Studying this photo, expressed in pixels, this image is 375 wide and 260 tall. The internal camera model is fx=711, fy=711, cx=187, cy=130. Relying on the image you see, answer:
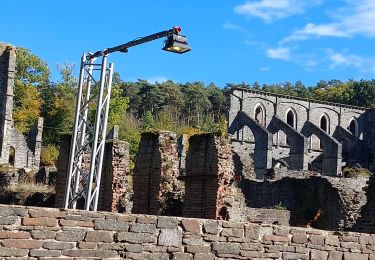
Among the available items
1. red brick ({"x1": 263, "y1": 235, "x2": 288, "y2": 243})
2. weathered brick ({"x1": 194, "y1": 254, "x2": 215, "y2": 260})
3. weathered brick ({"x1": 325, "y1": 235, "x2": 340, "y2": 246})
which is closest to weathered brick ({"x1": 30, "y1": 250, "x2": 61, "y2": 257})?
weathered brick ({"x1": 194, "y1": 254, "x2": 215, "y2": 260})

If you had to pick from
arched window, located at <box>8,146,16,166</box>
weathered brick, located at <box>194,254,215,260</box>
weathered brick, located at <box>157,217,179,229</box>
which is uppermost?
arched window, located at <box>8,146,16,166</box>

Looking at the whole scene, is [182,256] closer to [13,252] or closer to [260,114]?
[13,252]

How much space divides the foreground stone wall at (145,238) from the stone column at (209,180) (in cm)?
680

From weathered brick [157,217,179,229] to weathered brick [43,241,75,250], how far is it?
1.19 metres

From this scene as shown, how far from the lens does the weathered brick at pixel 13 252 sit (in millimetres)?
7637

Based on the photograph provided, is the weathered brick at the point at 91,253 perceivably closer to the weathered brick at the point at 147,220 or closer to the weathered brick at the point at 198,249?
the weathered brick at the point at 147,220

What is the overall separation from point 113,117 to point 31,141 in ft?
51.8

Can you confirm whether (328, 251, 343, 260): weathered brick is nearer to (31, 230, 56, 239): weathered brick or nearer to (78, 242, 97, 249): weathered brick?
(78, 242, 97, 249): weathered brick

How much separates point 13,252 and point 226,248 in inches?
116

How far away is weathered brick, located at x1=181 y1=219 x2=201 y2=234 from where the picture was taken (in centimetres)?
902

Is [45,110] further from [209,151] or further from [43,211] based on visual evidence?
[43,211]

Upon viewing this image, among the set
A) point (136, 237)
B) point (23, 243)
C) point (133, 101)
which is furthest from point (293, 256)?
point (133, 101)

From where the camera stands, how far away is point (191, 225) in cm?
910

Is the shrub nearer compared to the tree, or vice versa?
the shrub
